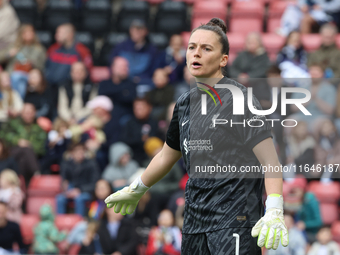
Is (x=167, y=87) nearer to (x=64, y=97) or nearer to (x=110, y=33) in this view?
(x=64, y=97)

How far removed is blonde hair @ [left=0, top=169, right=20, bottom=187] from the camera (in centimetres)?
780

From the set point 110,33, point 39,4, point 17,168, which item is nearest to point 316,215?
point 17,168

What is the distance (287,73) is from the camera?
28.3 ft

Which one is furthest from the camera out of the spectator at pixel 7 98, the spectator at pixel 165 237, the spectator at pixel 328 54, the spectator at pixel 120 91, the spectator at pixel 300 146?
the spectator at pixel 7 98

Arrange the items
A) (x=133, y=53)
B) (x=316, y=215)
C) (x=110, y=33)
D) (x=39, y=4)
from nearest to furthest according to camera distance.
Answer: (x=316, y=215) < (x=133, y=53) < (x=110, y=33) < (x=39, y=4)

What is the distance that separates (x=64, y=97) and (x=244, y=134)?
659cm

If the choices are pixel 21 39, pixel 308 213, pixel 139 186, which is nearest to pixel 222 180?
pixel 139 186

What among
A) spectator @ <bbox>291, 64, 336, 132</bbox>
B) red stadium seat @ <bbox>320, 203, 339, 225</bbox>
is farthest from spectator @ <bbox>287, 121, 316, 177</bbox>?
red stadium seat @ <bbox>320, 203, 339, 225</bbox>

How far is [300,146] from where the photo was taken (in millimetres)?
7477

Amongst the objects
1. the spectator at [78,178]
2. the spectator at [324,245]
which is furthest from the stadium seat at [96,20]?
the spectator at [324,245]

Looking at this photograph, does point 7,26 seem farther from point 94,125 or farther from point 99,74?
point 94,125

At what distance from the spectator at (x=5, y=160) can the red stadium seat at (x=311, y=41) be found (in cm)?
536

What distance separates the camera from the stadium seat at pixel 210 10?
35.7 ft

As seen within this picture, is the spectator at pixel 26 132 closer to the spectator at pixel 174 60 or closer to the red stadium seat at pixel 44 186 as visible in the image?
the red stadium seat at pixel 44 186
